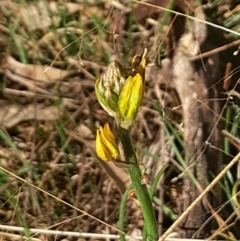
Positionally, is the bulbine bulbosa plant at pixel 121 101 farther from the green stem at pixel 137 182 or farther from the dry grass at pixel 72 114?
the dry grass at pixel 72 114

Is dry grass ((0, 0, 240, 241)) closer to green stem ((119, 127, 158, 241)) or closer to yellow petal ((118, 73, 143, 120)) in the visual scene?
green stem ((119, 127, 158, 241))

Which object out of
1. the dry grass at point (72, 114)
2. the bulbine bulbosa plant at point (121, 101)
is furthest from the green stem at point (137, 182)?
the dry grass at point (72, 114)

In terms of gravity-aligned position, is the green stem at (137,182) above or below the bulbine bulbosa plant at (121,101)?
below

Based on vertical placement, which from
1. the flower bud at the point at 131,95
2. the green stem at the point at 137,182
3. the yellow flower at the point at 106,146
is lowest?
the green stem at the point at 137,182

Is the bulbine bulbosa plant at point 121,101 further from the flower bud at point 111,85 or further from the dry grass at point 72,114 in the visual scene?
the dry grass at point 72,114

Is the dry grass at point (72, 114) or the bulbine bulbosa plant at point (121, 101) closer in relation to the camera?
the bulbine bulbosa plant at point (121, 101)

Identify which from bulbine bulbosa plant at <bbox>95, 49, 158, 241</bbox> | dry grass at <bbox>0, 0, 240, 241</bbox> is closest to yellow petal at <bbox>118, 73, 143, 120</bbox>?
bulbine bulbosa plant at <bbox>95, 49, 158, 241</bbox>

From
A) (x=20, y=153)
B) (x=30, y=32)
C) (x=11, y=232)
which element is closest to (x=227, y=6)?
(x=30, y=32)

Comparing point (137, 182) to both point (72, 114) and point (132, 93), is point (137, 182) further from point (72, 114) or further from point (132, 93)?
point (72, 114)

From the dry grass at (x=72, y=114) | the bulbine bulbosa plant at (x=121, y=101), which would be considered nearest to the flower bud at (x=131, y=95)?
the bulbine bulbosa plant at (x=121, y=101)
